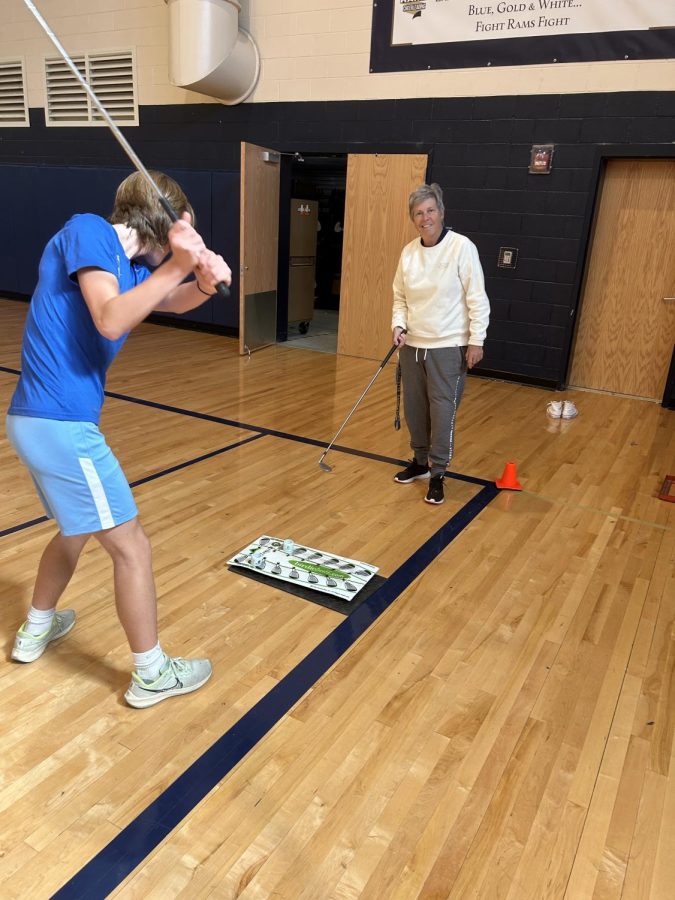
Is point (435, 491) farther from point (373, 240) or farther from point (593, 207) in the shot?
point (373, 240)

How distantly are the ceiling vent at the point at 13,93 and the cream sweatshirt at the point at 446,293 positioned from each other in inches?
310

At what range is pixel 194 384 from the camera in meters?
5.44

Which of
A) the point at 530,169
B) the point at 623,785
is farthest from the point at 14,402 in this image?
the point at 530,169

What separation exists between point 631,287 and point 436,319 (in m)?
3.39

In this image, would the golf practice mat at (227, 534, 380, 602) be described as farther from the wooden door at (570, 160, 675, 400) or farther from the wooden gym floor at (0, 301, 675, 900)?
the wooden door at (570, 160, 675, 400)

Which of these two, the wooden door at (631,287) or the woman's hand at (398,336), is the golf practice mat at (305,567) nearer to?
the woman's hand at (398,336)

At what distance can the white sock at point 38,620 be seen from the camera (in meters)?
1.96

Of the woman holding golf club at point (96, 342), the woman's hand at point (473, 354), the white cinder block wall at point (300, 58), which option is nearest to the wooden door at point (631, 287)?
the white cinder block wall at point (300, 58)

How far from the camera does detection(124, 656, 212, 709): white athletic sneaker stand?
181cm

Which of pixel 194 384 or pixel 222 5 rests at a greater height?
pixel 222 5

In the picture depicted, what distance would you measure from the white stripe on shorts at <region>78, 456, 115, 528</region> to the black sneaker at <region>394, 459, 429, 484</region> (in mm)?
2150

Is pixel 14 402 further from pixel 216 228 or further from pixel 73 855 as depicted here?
pixel 216 228

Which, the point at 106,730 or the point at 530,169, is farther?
the point at 530,169

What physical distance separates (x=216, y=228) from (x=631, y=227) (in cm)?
431
